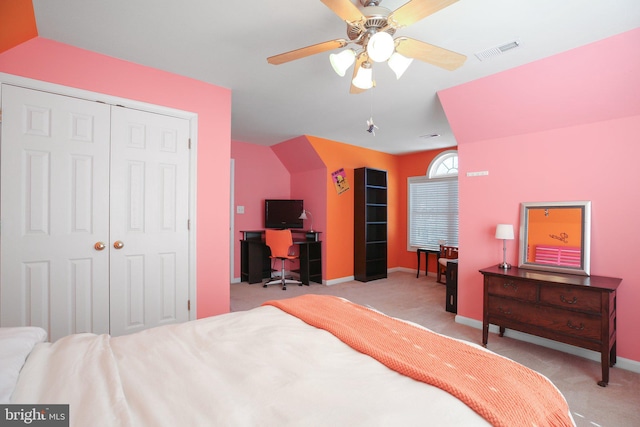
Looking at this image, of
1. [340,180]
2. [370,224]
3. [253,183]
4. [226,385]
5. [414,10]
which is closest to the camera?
[226,385]

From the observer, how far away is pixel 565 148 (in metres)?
2.70

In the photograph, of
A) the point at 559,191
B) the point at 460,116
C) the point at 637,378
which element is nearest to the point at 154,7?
the point at 460,116

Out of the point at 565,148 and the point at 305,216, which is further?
the point at 305,216

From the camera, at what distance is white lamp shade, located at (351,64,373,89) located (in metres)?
1.89

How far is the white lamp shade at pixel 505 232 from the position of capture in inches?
113

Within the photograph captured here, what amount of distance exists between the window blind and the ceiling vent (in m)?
3.41

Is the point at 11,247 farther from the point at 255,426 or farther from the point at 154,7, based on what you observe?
the point at 255,426

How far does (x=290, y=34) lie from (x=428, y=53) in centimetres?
102

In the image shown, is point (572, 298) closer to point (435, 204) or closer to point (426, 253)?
point (426, 253)

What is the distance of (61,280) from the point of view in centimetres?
222

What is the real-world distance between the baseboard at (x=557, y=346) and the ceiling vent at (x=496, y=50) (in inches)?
106

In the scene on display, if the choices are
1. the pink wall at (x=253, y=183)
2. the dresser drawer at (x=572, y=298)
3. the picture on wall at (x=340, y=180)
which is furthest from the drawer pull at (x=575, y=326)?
the pink wall at (x=253, y=183)

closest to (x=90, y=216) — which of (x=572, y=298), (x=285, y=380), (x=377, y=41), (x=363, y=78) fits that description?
(x=285, y=380)

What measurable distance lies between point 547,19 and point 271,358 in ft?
8.77
